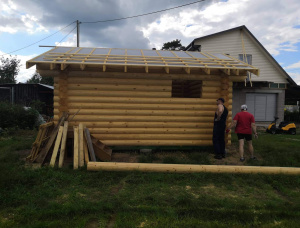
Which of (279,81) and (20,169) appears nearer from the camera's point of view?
(20,169)

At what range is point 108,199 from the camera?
4285 millimetres

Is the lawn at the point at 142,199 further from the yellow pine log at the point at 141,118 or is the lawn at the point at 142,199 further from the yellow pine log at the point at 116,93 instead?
the yellow pine log at the point at 116,93

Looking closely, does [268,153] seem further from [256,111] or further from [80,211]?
[256,111]

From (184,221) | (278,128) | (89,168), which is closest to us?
A: (184,221)

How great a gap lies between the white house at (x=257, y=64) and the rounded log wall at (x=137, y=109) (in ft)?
35.0

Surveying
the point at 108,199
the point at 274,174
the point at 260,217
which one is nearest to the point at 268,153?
the point at 274,174

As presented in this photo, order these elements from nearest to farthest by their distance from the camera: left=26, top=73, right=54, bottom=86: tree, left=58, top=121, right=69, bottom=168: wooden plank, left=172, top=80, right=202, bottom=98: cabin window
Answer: left=58, top=121, right=69, bottom=168: wooden plank, left=172, top=80, right=202, bottom=98: cabin window, left=26, top=73, right=54, bottom=86: tree

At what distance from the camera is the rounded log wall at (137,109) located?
24.7 ft

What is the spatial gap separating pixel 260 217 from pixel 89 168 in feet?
12.6

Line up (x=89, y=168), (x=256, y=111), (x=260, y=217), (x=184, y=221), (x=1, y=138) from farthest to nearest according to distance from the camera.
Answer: (x=256, y=111) → (x=1, y=138) → (x=89, y=168) → (x=260, y=217) → (x=184, y=221)

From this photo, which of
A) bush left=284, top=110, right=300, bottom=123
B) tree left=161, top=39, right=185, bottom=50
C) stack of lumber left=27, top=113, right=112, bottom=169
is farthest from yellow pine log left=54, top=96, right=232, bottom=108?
tree left=161, top=39, right=185, bottom=50

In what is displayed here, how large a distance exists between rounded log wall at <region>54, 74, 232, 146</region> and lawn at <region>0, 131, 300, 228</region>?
213 cm

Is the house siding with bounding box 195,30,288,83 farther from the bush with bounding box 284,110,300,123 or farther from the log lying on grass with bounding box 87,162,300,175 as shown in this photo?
the log lying on grass with bounding box 87,162,300,175

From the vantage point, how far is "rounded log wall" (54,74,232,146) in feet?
24.7
